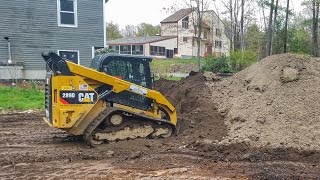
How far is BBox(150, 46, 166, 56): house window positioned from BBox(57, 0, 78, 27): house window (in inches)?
1291

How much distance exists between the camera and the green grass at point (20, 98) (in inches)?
605

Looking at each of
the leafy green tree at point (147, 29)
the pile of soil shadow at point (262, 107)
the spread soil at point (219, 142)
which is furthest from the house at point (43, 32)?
the leafy green tree at point (147, 29)

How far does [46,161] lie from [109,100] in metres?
2.02

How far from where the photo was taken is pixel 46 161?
7.57 metres

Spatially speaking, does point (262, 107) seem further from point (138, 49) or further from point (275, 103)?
point (138, 49)

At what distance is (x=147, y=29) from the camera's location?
77.7m

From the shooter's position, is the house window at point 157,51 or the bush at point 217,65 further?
the house window at point 157,51

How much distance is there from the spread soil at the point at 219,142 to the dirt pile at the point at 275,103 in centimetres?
2

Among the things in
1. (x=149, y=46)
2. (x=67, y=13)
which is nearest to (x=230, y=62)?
(x=67, y=13)

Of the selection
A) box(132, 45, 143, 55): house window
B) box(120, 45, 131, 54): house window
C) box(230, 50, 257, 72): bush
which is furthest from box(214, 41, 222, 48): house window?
box(230, 50, 257, 72): bush

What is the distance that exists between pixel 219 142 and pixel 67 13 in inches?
620

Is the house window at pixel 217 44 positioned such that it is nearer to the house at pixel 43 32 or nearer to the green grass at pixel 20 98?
the house at pixel 43 32

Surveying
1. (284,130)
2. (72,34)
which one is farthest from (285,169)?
(72,34)

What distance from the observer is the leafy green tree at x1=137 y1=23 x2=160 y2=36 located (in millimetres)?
76562
